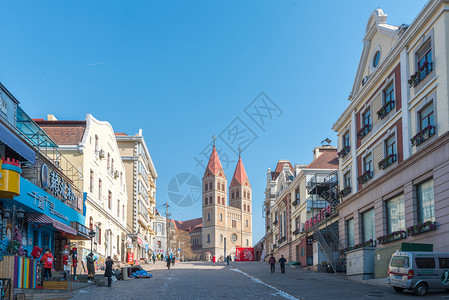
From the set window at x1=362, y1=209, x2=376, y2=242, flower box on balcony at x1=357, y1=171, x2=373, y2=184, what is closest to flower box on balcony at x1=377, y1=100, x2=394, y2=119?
flower box on balcony at x1=357, y1=171, x2=373, y2=184

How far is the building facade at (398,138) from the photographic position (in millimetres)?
23062

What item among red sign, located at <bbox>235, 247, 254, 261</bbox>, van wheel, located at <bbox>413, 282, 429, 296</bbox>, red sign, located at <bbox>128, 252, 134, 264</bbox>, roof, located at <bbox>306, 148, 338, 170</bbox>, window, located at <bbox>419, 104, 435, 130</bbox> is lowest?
red sign, located at <bbox>235, 247, 254, 261</bbox>

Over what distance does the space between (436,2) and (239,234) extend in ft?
492

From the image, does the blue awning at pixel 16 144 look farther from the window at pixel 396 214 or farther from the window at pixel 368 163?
the window at pixel 368 163

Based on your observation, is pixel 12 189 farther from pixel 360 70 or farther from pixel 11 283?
pixel 360 70

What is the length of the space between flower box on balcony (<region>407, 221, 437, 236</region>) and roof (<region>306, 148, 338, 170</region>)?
80.1 feet

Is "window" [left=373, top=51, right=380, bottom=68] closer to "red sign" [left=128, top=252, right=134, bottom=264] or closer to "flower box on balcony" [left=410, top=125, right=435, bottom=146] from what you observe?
"flower box on balcony" [left=410, top=125, right=435, bottom=146]

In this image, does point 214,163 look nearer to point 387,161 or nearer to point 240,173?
point 240,173

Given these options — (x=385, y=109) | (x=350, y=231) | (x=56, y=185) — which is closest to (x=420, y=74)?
(x=385, y=109)

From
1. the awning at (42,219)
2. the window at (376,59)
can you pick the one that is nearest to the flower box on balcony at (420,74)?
the window at (376,59)

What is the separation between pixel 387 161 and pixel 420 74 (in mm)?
5671

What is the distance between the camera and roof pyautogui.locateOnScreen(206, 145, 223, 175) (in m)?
172

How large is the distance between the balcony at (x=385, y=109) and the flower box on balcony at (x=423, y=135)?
387 centimetres

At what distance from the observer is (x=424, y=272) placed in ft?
66.0
